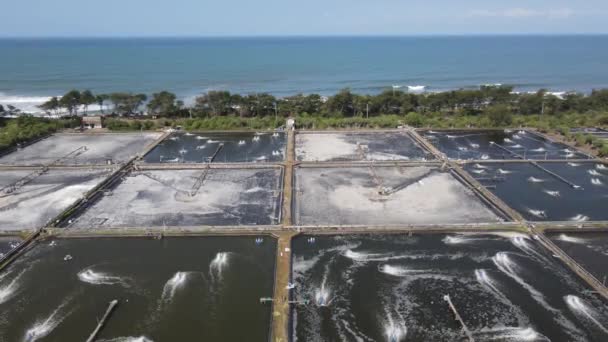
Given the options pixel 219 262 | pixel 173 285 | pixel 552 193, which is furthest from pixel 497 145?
pixel 173 285

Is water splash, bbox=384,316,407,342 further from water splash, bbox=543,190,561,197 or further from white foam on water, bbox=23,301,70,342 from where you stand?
water splash, bbox=543,190,561,197

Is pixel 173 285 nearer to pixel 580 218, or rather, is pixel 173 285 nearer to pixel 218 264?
pixel 218 264

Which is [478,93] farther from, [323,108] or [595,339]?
[595,339]

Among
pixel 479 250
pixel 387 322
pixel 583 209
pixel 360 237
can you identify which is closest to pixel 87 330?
pixel 387 322

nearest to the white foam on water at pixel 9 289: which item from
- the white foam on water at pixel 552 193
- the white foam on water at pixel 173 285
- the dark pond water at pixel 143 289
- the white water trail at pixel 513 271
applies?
the dark pond water at pixel 143 289

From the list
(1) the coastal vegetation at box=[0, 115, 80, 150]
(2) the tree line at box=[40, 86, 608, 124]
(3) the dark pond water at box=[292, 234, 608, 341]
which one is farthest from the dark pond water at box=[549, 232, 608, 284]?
(1) the coastal vegetation at box=[0, 115, 80, 150]

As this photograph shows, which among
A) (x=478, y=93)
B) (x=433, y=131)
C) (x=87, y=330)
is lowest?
(x=87, y=330)

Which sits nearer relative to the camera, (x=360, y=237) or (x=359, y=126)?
(x=360, y=237)

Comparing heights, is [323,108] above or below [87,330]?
above
